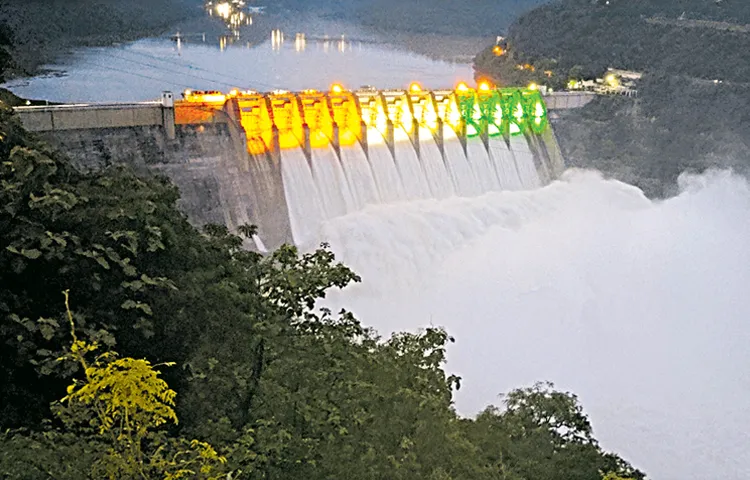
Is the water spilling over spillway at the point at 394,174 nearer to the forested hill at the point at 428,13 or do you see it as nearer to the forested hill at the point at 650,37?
the forested hill at the point at 650,37

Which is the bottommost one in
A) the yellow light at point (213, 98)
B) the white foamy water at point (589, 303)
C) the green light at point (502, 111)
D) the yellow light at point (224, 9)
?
the white foamy water at point (589, 303)

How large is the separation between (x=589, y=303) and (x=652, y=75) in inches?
1042

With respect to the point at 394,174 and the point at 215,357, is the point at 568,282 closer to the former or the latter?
the point at 394,174

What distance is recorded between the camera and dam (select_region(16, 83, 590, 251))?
21.1 metres

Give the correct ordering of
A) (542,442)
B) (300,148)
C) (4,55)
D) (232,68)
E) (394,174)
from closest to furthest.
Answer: (542,442), (4,55), (300,148), (394,174), (232,68)

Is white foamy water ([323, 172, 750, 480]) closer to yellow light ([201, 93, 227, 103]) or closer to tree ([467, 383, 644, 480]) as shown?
yellow light ([201, 93, 227, 103])

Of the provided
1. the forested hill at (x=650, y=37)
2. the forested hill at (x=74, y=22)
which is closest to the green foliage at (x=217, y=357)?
the forested hill at (x=74, y=22)

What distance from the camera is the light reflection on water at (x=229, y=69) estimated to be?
41.0 meters

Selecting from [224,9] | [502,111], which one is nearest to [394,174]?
[502,111]

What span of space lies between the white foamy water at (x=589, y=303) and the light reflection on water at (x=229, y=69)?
70.8 ft

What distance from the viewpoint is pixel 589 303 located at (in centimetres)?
2156

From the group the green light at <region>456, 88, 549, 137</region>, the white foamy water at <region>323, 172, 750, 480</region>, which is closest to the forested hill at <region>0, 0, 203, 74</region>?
the green light at <region>456, 88, 549, 137</region>

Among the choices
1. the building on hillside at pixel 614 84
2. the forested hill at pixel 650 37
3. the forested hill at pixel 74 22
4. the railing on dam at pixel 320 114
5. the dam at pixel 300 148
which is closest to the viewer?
the railing on dam at pixel 320 114

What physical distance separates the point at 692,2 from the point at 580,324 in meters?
41.6
